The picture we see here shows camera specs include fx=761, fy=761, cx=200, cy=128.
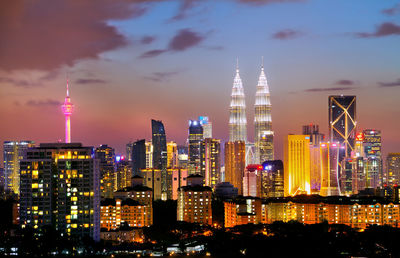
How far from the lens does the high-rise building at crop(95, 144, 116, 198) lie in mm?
64438

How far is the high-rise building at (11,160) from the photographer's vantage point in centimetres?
6738

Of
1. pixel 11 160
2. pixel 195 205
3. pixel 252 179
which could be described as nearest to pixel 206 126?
pixel 252 179

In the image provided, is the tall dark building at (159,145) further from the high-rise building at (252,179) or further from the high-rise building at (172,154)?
the high-rise building at (252,179)

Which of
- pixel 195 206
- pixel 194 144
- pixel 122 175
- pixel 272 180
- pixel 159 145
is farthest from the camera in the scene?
pixel 194 144

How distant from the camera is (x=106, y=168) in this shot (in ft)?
221

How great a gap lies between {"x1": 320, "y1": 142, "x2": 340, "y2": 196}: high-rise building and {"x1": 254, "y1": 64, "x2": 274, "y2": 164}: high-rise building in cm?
623

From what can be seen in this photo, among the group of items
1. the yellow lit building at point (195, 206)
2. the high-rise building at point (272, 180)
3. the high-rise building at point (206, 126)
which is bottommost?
the yellow lit building at point (195, 206)

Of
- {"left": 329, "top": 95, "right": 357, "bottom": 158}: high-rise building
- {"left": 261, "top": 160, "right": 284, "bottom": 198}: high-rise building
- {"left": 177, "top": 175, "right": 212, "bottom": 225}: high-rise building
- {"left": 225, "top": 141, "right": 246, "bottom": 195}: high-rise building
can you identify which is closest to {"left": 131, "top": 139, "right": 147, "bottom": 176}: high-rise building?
{"left": 225, "top": 141, "right": 246, "bottom": 195}: high-rise building

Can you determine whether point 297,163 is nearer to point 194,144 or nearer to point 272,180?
point 272,180

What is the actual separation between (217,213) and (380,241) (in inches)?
713

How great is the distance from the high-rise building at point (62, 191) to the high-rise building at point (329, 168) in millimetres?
50124

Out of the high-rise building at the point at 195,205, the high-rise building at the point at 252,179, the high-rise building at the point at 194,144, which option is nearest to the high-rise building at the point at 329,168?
the high-rise building at the point at 252,179

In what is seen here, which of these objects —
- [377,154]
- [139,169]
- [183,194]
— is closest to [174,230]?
[183,194]

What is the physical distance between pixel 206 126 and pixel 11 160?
26132 mm
